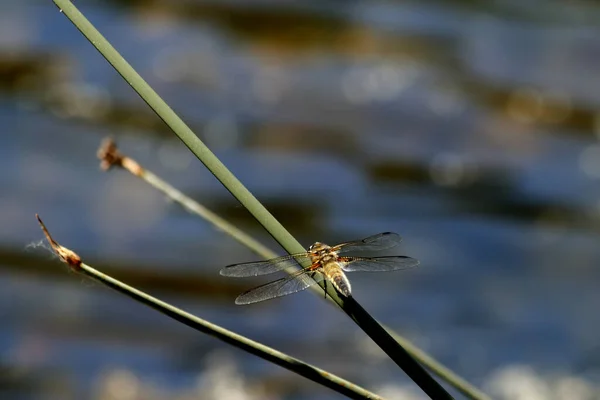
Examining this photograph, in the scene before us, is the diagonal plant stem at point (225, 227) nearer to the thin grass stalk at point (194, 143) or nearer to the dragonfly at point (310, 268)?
the dragonfly at point (310, 268)

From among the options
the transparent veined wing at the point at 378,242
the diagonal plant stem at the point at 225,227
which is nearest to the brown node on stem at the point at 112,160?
the diagonal plant stem at the point at 225,227

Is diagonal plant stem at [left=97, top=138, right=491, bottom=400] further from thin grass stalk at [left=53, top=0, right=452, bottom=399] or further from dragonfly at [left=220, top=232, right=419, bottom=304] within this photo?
Answer: thin grass stalk at [left=53, top=0, right=452, bottom=399]

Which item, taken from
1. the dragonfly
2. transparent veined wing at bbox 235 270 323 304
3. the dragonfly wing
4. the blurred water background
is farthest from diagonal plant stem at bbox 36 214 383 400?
the blurred water background

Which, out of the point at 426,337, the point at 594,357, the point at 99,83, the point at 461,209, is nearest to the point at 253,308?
the point at 426,337

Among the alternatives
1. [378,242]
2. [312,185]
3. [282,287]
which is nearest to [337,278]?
[282,287]

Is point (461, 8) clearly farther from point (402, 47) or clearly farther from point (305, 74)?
point (305, 74)

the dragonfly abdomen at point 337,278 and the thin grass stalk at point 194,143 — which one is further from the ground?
the dragonfly abdomen at point 337,278
